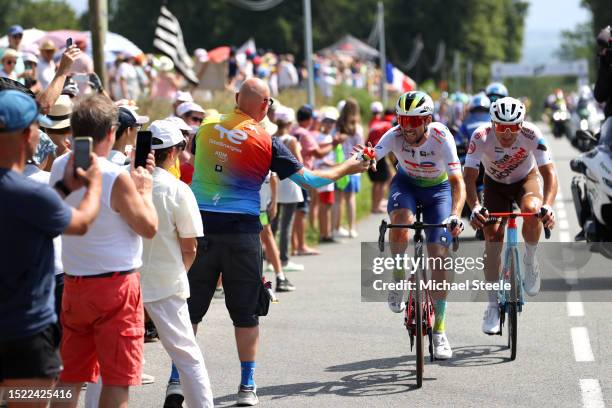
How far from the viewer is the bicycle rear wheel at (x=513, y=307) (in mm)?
9766

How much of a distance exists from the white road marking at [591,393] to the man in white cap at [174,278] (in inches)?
94.7

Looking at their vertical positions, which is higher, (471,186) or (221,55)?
(221,55)

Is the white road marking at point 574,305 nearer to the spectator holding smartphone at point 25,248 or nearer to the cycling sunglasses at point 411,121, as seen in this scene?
the cycling sunglasses at point 411,121

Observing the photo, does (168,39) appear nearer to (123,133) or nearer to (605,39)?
(605,39)

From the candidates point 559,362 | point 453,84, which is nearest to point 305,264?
point 559,362

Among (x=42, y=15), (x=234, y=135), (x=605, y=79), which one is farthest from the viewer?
(x=42, y=15)

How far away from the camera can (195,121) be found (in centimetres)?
1362

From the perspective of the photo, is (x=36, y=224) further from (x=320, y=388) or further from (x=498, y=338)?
(x=498, y=338)

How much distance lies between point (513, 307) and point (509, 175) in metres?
1.51

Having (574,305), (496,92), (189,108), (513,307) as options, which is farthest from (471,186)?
(496,92)

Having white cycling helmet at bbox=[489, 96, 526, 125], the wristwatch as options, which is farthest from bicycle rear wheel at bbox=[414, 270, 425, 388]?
the wristwatch

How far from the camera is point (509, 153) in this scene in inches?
422

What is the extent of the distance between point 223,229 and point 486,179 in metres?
3.34

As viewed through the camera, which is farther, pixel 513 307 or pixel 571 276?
pixel 571 276
